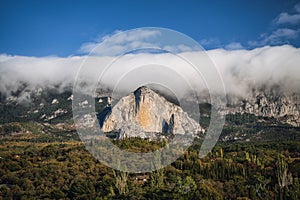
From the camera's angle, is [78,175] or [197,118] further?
[78,175]

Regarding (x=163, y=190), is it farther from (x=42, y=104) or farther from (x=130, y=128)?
(x=42, y=104)

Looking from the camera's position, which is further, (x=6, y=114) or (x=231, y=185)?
(x=6, y=114)

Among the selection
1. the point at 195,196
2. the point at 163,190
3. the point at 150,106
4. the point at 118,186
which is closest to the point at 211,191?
the point at 195,196

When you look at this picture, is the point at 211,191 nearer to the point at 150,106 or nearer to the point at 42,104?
the point at 150,106

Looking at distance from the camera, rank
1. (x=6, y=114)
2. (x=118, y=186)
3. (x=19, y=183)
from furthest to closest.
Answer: (x=6, y=114) < (x=19, y=183) < (x=118, y=186)

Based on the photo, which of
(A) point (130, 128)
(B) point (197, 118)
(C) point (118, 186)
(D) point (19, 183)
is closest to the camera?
(B) point (197, 118)

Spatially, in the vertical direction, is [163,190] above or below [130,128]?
below

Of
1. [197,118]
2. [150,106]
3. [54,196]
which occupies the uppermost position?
[150,106]

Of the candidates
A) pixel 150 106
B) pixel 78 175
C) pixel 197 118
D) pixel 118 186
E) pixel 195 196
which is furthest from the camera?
pixel 150 106

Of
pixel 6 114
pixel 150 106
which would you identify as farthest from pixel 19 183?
Result: pixel 6 114
